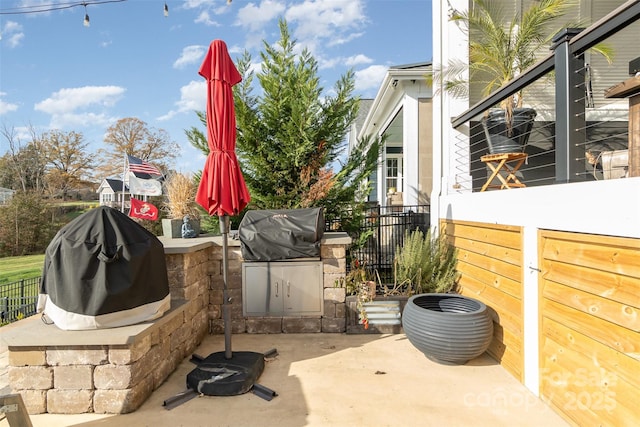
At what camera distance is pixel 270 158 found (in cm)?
596

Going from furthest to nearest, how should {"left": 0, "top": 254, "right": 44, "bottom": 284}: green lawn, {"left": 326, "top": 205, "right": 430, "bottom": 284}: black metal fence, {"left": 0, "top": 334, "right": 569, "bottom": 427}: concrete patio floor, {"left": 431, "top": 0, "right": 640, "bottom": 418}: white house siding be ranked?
{"left": 0, "top": 254, "right": 44, "bottom": 284}: green lawn, {"left": 326, "top": 205, "right": 430, "bottom": 284}: black metal fence, {"left": 0, "top": 334, "right": 569, "bottom": 427}: concrete patio floor, {"left": 431, "top": 0, "right": 640, "bottom": 418}: white house siding

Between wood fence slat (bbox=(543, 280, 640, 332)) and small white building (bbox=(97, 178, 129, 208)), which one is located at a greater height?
small white building (bbox=(97, 178, 129, 208))

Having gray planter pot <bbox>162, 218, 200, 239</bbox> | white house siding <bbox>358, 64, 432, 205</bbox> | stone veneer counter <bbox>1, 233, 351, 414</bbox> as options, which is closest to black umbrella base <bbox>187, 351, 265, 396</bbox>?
stone veneer counter <bbox>1, 233, 351, 414</bbox>

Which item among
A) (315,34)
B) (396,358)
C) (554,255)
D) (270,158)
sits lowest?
(396,358)

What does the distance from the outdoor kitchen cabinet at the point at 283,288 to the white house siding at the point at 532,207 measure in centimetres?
209

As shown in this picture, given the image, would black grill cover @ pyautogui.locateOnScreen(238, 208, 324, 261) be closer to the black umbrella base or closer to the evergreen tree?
the black umbrella base

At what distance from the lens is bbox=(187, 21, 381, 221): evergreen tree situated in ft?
19.1

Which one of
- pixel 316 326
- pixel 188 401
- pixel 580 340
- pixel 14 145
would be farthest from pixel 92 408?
pixel 14 145

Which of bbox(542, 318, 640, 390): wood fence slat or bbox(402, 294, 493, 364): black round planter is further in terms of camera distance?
bbox(402, 294, 493, 364): black round planter

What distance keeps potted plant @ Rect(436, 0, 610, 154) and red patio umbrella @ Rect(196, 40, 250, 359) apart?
3288 mm

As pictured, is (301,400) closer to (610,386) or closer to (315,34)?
(610,386)

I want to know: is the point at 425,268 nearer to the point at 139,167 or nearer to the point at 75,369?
the point at 75,369

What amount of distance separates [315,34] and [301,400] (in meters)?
5.68

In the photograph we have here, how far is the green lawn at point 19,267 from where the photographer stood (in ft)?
42.5
